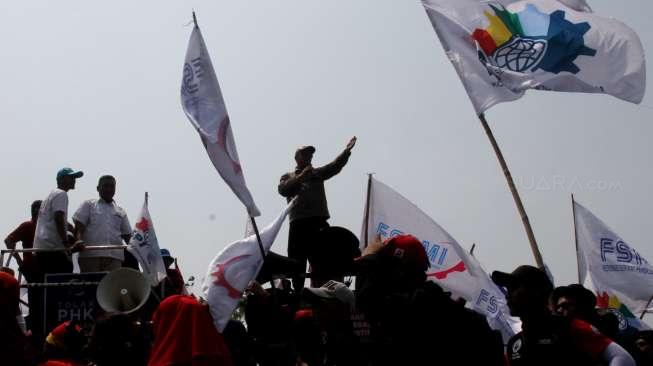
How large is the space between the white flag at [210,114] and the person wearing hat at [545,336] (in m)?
3.00

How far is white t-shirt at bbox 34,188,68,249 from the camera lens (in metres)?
11.1

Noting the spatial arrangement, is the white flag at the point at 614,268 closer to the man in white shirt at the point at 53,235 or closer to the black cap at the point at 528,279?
the man in white shirt at the point at 53,235

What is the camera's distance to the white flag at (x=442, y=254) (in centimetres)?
1079

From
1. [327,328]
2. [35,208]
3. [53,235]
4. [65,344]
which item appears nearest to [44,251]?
[53,235]

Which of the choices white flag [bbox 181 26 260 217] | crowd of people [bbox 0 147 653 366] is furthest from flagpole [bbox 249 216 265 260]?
crowd of people [bbox 0 147 653 366]

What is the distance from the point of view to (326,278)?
362 inches

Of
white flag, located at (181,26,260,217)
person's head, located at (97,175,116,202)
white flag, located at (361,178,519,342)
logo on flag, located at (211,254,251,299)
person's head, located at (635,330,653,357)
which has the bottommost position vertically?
person's head, located at (635,330,653,357)

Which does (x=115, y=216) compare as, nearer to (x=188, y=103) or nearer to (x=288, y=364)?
(x=188, y=103)

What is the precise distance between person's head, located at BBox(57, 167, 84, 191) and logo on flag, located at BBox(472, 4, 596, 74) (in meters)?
4.69

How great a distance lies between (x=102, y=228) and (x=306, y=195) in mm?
2566

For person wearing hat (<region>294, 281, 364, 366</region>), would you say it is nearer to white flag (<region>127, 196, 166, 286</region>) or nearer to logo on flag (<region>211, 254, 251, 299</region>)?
logo on flag (<region>211, 254, 251, 299</region>)

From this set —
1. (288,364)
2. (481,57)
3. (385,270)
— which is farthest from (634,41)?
(385,270)

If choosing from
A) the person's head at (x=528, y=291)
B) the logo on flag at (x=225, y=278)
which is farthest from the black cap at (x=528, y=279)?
the logo on flag at (x=225, y=278)

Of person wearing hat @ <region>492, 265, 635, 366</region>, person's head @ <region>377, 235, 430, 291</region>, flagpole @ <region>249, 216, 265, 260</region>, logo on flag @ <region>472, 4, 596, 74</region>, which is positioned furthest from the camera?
logo on flag @ <region>472, 4, 596, 74</region>
